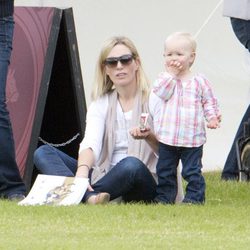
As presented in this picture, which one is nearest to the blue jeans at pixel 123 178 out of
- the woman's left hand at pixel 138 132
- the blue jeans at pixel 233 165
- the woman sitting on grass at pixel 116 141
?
the woman sitting on grass at pixel 116 141

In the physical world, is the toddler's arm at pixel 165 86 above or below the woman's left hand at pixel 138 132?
above

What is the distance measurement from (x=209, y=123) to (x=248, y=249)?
5.30 feet

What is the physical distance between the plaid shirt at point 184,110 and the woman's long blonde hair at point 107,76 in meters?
0.30

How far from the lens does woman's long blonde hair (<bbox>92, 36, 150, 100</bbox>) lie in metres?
7.82

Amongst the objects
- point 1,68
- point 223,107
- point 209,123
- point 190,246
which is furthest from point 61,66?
point 190,246

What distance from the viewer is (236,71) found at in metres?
10.6

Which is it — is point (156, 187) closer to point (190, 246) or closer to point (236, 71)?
point (190, 246)

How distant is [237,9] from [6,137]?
6.65 ft

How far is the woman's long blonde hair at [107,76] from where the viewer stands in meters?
7.82

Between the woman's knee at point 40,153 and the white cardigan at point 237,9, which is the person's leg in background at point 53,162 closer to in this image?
the woman's knee at point 40,153

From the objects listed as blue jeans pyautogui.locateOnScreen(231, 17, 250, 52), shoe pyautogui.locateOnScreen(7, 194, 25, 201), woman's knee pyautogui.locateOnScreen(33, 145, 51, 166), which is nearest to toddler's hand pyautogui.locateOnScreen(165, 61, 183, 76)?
woman's knee pyautogui.locateOnScreen(33, 145, 51, 166)

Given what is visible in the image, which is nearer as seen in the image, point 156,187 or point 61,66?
point 156,187

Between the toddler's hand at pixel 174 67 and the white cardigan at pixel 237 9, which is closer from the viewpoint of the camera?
the toddler's hand at pixel 174 67

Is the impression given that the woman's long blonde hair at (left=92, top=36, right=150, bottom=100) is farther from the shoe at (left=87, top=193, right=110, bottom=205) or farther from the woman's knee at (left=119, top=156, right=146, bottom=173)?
the shoe at (left=87, top=193, right=110, bottom=205)
